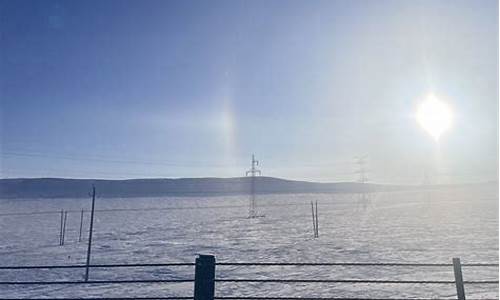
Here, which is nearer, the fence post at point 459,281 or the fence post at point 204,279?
the fence post at point 204,279

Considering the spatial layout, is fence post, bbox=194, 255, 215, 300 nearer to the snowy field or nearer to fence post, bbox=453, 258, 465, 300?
fence post, bbox=453, 258, 465, 300

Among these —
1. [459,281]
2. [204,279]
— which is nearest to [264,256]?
[459,281]

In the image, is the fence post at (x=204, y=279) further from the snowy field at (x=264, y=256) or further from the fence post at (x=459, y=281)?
the snowy field at (x=264, y=256)

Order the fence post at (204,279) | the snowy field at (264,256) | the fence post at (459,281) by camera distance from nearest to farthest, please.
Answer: the fence post at (204,279), the fence post at (459,281), the snowy field at (264,256)

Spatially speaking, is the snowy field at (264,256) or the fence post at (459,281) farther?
the snowy field at (264,256)

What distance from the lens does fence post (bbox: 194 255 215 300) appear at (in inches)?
191

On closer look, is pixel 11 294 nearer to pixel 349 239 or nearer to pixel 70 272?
pixel 70 272

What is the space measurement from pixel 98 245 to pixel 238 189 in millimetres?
74279

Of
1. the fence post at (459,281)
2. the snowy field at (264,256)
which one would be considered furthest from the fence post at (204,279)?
the snowy field at (264,256)

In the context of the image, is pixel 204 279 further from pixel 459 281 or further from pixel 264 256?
pixel 264 256

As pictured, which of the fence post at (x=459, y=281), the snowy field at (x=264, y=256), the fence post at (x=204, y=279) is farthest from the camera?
the snowy field at (x=264, y=256)

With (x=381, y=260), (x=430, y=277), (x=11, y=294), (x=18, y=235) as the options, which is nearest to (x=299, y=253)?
(x=381, y=260)

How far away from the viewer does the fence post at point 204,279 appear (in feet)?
16.0

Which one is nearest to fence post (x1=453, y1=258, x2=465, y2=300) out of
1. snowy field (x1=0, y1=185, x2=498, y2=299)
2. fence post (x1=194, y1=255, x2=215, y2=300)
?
fence post (x1=194, y1=255, x2=215, y2=300)
